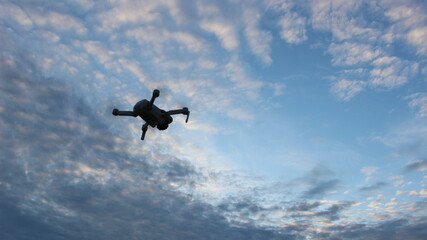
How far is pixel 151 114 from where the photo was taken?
1377cm

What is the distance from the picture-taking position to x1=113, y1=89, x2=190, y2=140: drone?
1340 cm

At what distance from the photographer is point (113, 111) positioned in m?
13.9

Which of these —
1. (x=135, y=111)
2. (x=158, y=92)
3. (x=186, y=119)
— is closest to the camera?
(x=158, y=92)

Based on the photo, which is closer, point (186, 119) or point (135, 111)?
point (135, 111)

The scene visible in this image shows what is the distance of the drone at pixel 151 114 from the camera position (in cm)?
A: 1340

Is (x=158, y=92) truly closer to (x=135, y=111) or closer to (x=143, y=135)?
(x=135, y=111)

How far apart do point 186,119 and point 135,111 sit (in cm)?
241

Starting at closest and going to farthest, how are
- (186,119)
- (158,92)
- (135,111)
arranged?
(158,92) < (135,111) < (186,119)

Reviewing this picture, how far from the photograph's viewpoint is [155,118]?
14.1 metres

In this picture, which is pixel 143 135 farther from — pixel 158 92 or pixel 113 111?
pixel 158 92

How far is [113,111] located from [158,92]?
2734 mm

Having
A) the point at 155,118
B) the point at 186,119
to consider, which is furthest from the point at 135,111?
the point at 186,119

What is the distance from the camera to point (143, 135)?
14.5 metres

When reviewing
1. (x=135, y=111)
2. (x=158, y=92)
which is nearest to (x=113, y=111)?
(x=135, y=111)
